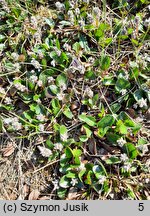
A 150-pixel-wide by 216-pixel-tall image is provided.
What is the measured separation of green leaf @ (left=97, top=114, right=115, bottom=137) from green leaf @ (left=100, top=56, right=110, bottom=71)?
31 centimetres

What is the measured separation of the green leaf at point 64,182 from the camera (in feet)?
7.07

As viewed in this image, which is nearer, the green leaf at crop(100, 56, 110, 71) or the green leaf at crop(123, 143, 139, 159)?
the green leaf at crop(123, 143, 139, 159)

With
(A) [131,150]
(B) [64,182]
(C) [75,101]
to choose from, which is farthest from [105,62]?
(B) [64,182]

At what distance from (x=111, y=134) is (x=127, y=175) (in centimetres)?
25

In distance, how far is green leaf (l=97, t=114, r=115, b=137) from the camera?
2.18 metres

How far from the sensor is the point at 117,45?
7.81ft

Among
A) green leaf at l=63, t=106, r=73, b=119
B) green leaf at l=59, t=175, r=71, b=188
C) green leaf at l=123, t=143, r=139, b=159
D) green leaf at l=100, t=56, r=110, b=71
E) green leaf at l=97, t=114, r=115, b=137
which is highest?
green leaf at l=100, t=56, r=110, b=71

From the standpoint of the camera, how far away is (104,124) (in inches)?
86.3

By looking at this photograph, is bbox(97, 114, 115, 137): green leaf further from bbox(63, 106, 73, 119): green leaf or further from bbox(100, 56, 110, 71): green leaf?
bbox(100, 56, 110, 71): green leaf

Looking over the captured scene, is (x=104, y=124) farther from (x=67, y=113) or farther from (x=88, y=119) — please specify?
(x=67, y=113)

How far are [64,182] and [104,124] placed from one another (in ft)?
1.33

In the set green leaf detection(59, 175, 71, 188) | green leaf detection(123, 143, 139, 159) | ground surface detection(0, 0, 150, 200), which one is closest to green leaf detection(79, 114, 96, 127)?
ground surface detection(0, 0, 150, 200)

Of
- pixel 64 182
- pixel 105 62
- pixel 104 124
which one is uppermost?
pixel 105 62

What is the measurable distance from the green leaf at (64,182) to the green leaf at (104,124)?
0.32 meters
